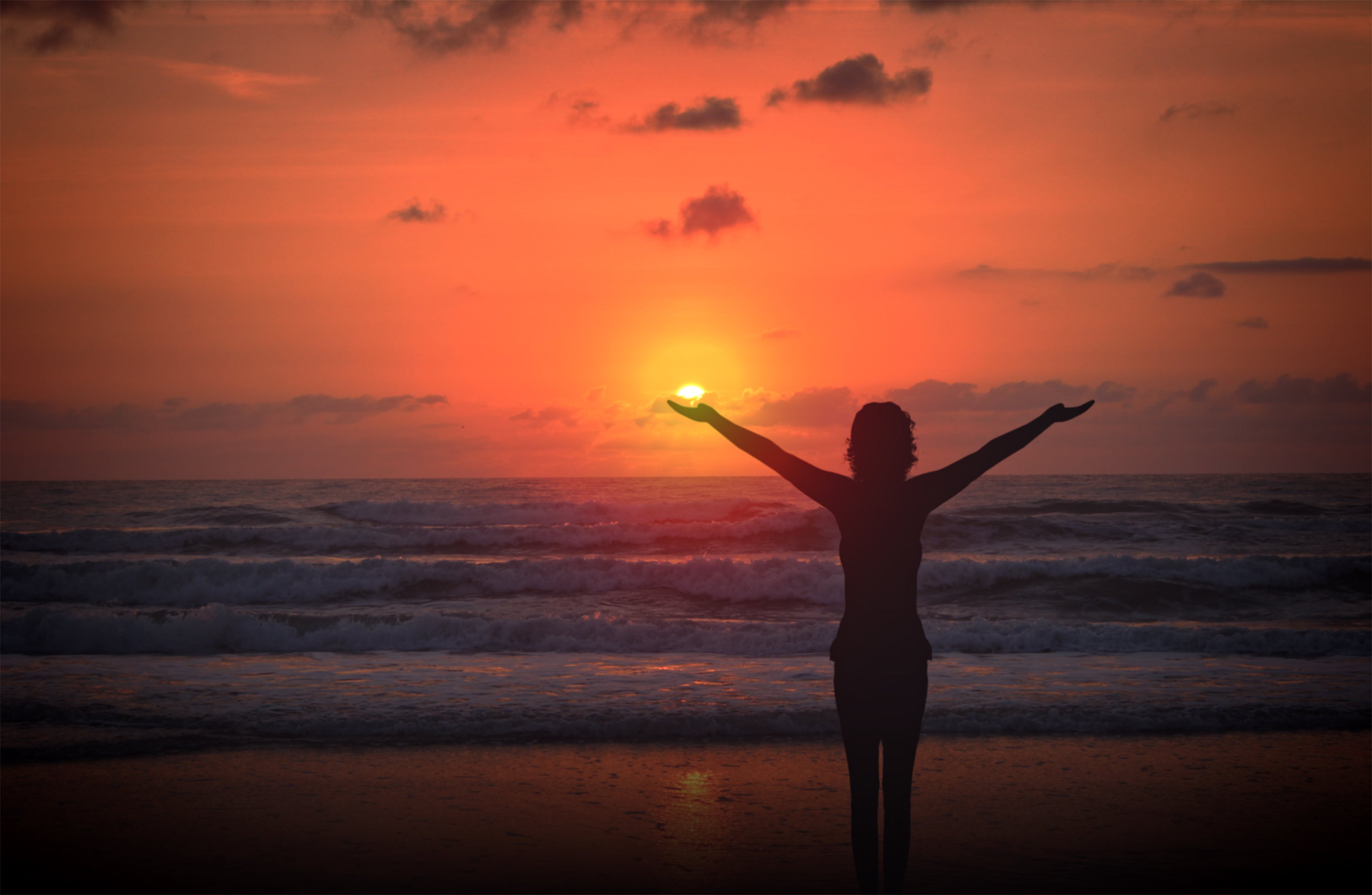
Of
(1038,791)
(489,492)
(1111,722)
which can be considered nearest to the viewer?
(1038,791)

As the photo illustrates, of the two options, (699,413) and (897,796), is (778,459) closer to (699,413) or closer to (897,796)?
(699,413)

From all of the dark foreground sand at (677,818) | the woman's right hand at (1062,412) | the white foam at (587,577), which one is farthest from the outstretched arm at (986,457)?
the white foam at (587,577)

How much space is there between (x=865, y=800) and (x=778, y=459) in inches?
56.3

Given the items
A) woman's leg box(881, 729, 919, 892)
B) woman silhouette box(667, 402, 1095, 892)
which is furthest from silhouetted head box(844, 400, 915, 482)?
woman's leg box(881, 729, 919, 892)

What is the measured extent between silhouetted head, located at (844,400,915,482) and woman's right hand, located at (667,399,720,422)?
1.91ft

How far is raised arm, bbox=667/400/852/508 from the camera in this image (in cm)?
327

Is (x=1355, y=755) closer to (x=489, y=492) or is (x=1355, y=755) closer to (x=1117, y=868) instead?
(x=1117, y=868)

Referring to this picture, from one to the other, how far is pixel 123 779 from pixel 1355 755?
1015 centimetres

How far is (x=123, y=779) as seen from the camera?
6.57 meters

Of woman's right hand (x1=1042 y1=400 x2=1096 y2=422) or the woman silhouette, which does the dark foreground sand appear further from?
woman's right hand (x1=1042 y1=400 x2=1096 y2=422)

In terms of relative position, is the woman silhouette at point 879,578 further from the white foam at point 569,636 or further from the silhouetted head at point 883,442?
the white foam at point 569,636

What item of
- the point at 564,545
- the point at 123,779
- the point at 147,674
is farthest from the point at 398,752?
the point at 564,545

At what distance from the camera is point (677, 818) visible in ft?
19.1

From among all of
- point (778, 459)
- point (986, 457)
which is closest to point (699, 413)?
point (778, 459)
